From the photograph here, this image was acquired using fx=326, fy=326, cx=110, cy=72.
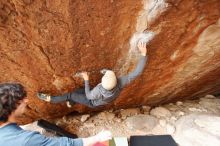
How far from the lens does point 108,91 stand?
11.9ft

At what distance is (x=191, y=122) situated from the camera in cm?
451

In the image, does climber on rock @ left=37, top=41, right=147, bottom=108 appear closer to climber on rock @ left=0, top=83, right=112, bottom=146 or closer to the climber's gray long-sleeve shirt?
the climber's gray long-sleeve shirt

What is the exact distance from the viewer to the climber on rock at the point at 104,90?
11.8 ft

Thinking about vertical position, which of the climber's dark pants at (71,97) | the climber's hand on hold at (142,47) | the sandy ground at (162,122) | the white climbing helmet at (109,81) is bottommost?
the sandy ground at (162,122)

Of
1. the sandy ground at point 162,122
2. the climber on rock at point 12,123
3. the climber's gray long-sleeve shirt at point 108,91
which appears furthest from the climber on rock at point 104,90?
the climber on rock at point 12,123

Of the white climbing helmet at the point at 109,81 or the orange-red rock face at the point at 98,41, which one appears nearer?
the orange-red rock face at the point at 98,41

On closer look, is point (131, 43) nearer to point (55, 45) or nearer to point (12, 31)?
point (55, 45)

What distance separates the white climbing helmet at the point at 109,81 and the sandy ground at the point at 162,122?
111 cm

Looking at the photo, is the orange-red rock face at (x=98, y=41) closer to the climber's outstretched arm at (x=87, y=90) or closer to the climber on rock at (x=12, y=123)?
the climber's outstretched arm at (x=87, y=90)

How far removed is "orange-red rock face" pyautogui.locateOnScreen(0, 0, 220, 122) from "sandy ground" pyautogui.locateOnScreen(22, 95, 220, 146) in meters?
0.49

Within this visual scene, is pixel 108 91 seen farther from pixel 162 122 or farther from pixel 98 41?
pixel 162 122

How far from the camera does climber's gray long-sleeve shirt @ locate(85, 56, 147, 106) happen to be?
3.61 m

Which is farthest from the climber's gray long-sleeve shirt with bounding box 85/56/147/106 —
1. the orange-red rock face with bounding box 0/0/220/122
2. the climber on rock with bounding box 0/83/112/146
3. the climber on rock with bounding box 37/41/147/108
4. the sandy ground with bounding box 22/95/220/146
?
the climber on rock with bounding box 0/83/112/146

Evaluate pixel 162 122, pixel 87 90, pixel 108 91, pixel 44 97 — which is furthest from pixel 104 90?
pixel 162 122
